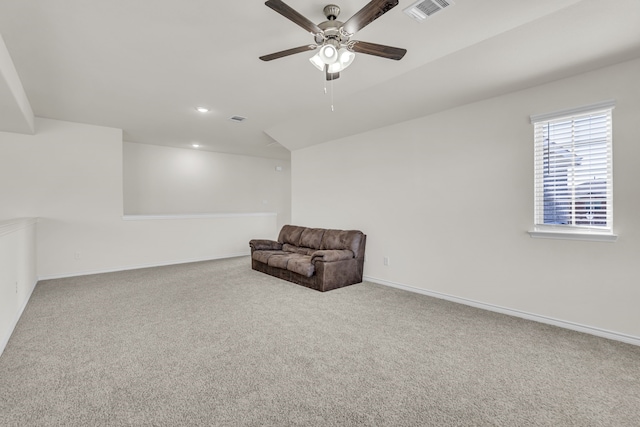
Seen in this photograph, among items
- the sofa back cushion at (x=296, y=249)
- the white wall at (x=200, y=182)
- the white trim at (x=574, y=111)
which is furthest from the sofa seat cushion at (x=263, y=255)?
the white trim at (x=574, y=111)

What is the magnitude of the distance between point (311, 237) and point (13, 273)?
380 centimetres

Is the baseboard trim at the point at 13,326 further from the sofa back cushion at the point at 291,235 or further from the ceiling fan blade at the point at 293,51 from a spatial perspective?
the sofa back cushion at the point at 291,235

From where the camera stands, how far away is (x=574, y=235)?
291 cm

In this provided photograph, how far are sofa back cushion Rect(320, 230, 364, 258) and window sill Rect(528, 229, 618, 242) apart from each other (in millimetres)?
2284

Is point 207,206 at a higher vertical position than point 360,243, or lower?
higher

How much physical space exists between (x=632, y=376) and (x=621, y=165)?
1.75m

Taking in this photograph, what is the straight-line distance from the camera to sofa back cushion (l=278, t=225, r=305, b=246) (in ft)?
18.8

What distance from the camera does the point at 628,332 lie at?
2.64m

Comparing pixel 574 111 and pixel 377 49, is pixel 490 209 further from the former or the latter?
pixel 377 49

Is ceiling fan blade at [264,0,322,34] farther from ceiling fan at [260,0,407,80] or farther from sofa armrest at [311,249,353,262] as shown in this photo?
sofa armrest at [311,249,353,262]

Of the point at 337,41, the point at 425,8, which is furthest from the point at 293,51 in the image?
the point at 425,8

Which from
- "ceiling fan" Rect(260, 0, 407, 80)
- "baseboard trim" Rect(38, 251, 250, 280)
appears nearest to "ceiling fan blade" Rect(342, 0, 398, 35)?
"ceiling fan" Rect(260, 0, 407, 80)

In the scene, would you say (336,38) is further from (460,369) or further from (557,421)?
(557,421)

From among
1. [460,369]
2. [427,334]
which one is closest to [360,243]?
[427,334]
